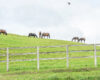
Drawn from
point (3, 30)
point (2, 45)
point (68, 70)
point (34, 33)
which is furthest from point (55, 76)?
point (34, 33)

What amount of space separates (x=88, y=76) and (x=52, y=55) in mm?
25582

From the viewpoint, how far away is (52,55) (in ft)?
146

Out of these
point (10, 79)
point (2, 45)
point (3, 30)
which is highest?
point (3, 30)

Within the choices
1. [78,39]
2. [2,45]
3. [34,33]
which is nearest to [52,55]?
[2,45]

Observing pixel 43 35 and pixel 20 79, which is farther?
pixel 43 35

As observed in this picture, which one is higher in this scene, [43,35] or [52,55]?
[43,35]

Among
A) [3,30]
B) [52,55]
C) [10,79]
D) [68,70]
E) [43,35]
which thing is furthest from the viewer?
[43,35]

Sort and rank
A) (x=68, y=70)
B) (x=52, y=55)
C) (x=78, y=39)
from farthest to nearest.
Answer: (x=78, y=39), (x=52, y=55), (x=68, y=70)

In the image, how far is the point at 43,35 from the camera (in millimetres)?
83562

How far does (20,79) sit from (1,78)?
2.09 metres

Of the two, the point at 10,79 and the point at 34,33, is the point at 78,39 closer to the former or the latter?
the point at 34,33

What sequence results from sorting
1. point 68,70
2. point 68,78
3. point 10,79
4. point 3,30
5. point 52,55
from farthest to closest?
point 3,30, point 52,55, point 68,70, point 10,79, point 68,78

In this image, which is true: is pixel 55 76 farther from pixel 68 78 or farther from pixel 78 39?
pixel 78 39

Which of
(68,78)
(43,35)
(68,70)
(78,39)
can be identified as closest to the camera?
(68,78)
